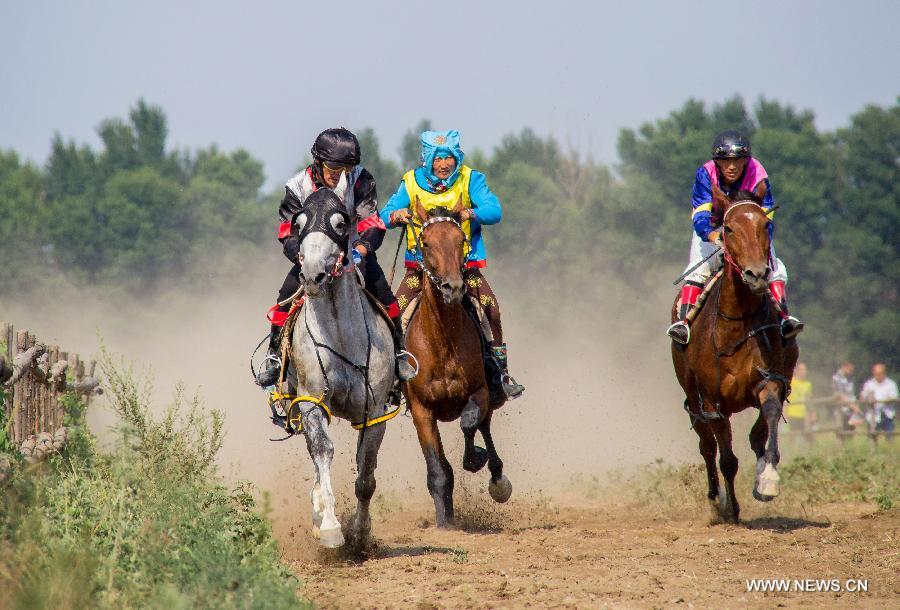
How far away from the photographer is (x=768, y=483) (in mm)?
10320

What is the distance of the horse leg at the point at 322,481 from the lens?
8.40 meters

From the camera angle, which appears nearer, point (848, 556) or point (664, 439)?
point (848, 556)

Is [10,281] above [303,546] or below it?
above

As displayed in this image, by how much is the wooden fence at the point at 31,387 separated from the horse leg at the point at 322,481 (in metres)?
2.14

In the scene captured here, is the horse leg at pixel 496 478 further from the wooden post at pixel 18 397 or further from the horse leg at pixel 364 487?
the wooden post at pixel 18 397

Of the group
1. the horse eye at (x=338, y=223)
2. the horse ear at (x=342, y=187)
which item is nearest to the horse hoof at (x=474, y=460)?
the horse ear at (x=342, y=187)

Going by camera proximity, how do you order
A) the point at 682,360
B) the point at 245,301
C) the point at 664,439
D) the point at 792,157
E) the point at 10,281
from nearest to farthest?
the point at 682,360, the point at 664,439, the point at 245,301, the point at 10,281, the point at 792,157

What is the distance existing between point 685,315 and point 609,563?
3.77 m

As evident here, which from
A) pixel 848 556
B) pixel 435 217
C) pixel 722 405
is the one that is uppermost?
pixel 435 217

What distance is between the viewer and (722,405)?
11.1 meters

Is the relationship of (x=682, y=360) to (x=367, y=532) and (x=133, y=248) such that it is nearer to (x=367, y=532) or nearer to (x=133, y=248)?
(x=367, y=532)

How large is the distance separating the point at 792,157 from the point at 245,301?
97.9 feet

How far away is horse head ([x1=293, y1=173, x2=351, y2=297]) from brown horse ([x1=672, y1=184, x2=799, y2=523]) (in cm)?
358

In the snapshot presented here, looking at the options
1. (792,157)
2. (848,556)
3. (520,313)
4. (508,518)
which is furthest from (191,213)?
(848,556)
